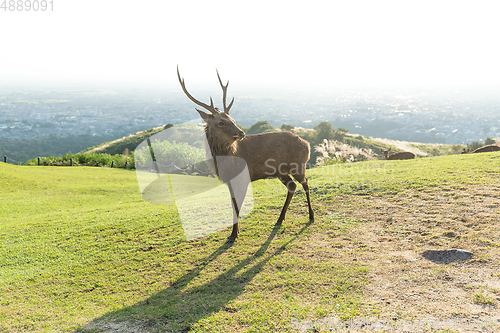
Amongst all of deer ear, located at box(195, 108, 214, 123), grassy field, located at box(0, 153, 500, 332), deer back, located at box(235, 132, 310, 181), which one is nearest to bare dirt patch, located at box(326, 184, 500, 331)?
grassy field, located at box(0, 153, 500, 332)

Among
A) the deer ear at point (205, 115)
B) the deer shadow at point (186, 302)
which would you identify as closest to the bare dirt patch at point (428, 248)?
the deer shadow at point (186, 302)

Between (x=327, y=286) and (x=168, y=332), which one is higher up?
(x=327, y=286)

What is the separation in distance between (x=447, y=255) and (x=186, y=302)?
429 cm

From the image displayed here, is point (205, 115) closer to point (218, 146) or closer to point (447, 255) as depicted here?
point (218, 146)

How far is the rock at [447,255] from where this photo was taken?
4379 millimetres

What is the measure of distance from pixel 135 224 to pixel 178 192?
22.5 ft

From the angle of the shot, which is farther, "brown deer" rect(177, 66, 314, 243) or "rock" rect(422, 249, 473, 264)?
"brown deer" rect(177, 66, 314, 243)

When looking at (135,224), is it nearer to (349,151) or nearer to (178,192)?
(178,192)

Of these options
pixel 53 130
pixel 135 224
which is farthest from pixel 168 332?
pixel 53 130

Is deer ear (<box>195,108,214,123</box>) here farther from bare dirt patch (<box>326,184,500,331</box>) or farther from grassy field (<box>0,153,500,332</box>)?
bare dirt patch (<box>326,184,500,331</box>)

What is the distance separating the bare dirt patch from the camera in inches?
131

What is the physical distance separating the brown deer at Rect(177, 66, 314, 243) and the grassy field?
3.89 ft

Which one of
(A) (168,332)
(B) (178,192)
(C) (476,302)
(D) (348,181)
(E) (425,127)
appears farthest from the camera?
(E) (425,127)

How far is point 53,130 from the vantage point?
116 meters
